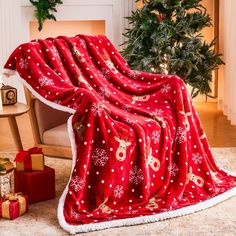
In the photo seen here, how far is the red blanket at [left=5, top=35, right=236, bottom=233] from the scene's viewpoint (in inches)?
116

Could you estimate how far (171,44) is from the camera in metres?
5.10

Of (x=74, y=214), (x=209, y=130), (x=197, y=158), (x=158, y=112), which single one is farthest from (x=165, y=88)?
(x=209, y=130)

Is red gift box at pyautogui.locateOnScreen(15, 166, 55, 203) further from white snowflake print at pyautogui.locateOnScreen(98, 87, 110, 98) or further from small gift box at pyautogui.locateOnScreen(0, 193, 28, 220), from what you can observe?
white snowflake print at pyautogui.locateOnScreen(98, 87, 110, 98)

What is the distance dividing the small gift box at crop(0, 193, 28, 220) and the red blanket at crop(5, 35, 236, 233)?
0.67 ft

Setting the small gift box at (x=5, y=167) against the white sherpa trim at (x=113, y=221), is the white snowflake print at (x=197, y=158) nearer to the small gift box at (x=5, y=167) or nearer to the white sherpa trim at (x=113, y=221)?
the white sherpa trim at (x=113, y=221)

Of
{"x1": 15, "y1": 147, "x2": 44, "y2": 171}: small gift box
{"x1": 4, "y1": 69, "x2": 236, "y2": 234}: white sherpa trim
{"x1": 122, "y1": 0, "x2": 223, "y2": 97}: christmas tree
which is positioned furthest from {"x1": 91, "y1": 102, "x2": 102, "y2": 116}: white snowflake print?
{"x1": 122, "y1": 0, "x2": 223, "y2": 97}: christmas tree

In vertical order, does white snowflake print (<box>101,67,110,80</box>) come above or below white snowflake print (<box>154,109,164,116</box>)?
A: above

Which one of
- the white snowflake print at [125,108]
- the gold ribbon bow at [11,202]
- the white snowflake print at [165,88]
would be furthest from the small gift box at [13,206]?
the white snowflake print at [165,88]

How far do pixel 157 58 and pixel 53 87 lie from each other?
1.99m

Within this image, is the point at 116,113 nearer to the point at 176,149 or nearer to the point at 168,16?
the point at 176,149

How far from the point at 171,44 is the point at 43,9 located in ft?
4.52

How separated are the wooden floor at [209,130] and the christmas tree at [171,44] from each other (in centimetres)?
33

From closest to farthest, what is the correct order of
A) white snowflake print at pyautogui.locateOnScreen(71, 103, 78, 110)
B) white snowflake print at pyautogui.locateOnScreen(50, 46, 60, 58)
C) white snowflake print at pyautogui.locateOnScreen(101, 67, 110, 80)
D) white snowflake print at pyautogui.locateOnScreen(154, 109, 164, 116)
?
white snowflake print at pyautogui.locateOnScreen(71, 103, 78, 110) → white snowflake print at pyautogui.locateOnScreen(154, 109, 164, 116) → white snowflake print at pyautogui.locateOnScreen(50, 46, 60, 58) → white snowflake print at pyautogui.locateOnScreen(101, 67, 110, 80)

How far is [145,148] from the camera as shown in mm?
3043
